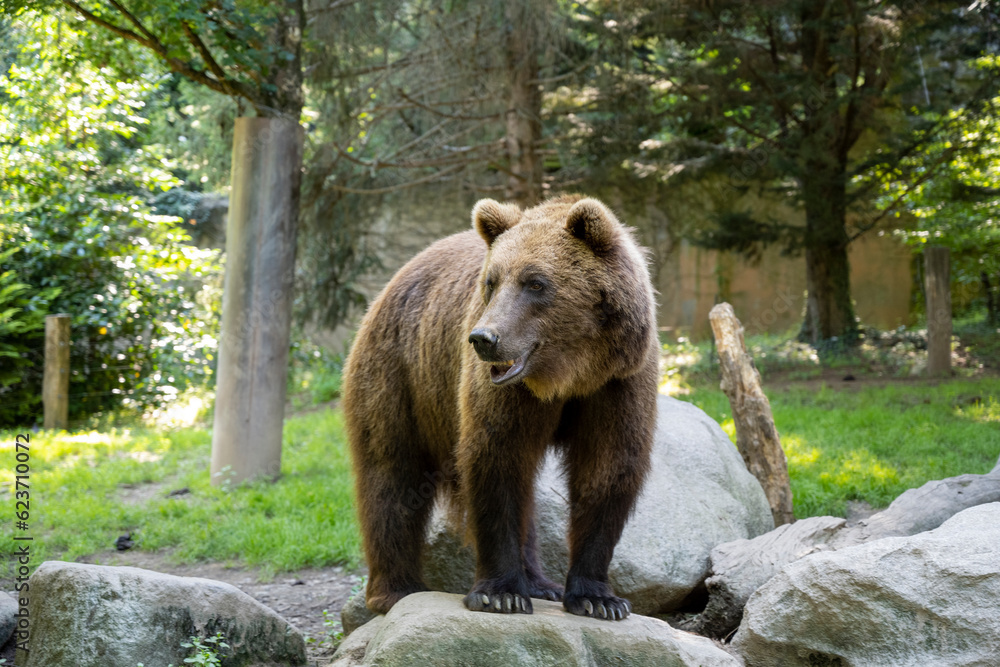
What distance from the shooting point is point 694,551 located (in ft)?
17.0

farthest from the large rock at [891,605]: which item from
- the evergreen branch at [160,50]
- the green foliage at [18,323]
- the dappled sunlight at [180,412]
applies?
the green foliage at [18,323]

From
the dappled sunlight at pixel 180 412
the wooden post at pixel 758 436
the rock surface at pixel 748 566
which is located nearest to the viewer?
the rock surface at pixel 748 566

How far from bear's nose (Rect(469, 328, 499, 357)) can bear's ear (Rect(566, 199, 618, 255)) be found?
694 millimetres

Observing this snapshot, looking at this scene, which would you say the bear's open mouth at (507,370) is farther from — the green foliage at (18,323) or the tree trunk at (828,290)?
the tree trunk at (828,290)

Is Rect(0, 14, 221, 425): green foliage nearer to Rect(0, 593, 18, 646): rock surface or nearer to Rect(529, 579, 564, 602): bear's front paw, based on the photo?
Rect(0, 593, 18, 646): rock surface

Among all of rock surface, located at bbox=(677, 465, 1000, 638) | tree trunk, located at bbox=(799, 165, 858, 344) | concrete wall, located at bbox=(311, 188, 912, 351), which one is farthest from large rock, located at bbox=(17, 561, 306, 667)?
concrete wall, located at bbox=(311, 188, 912, 351)

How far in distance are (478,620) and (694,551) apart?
6.96 feet

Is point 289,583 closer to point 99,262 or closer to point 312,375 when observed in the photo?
point 99,262

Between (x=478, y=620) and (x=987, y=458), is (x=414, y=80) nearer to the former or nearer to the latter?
(x=987, y=458)

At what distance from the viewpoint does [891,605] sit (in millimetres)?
3635

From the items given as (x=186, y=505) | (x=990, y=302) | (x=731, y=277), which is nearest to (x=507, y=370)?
(x=186, y=505)

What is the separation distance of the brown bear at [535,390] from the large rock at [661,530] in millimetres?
733

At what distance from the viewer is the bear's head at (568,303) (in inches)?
135

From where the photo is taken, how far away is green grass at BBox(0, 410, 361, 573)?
645cm
